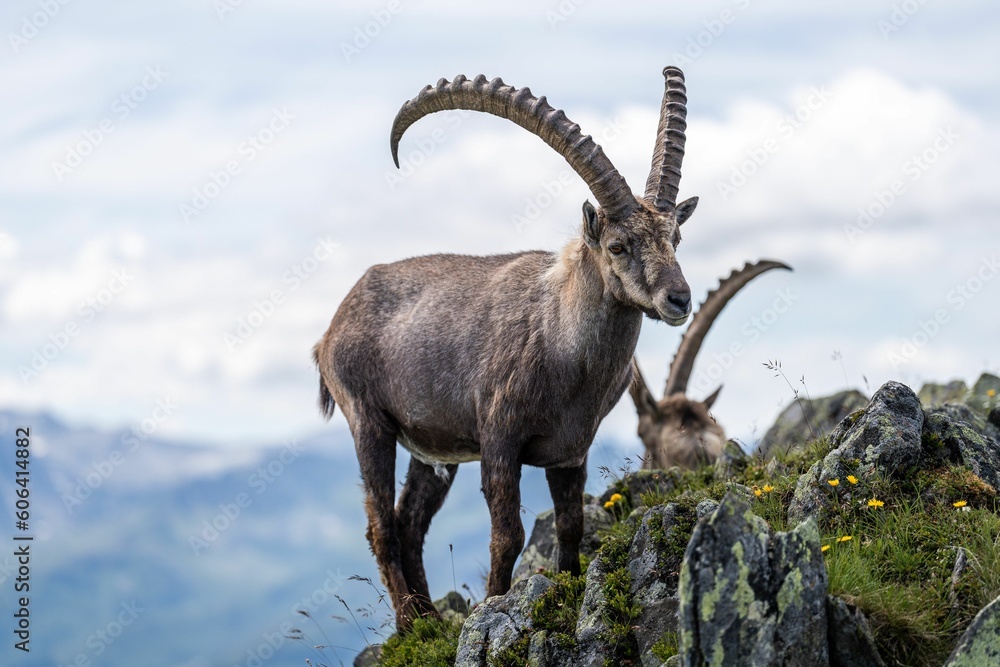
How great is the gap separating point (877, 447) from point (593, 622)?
293 centimetres

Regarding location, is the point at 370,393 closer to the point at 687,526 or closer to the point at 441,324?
the point at 441,324

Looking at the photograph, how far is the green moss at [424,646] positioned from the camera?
10.0 m

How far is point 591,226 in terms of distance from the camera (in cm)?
959

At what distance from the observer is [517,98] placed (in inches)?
403

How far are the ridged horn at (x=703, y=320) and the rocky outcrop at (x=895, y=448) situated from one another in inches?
347

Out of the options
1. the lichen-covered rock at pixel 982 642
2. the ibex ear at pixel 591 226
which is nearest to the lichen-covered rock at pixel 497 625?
the ibex ear at pixel 591 226

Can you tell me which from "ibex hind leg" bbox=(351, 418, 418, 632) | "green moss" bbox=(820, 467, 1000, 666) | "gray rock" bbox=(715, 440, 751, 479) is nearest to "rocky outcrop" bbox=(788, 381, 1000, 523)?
"green moss" bbox=(820, 467, 1000, 666)

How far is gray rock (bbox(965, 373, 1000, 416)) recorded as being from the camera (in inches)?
552

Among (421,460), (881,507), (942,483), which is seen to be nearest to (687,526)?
(881,507)

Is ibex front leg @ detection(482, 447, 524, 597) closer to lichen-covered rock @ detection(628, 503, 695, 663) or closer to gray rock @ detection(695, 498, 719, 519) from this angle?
lichen-covered rock @ detection(628, 503, 695, 663)

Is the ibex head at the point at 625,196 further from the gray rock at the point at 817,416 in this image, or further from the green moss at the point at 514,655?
the gray rock at the point at 817,416

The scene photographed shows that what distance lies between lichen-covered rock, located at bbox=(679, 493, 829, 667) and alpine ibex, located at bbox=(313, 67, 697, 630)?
7.97 ft

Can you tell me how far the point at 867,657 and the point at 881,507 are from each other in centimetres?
205

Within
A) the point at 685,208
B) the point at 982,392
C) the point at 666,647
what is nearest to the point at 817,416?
the point at 982,392
